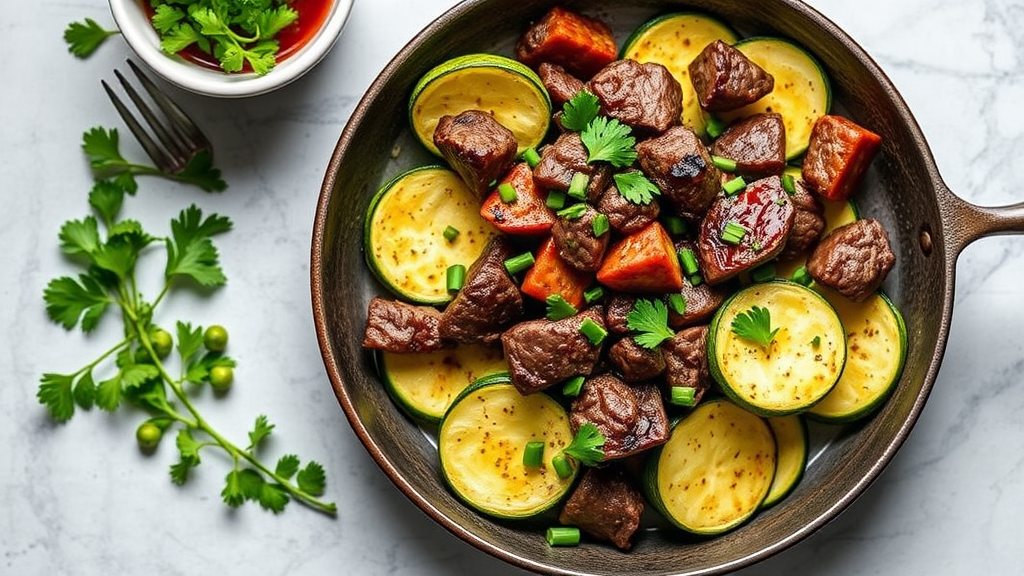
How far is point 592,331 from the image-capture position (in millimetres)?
3623

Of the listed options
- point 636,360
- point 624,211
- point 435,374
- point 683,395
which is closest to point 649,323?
point 636,360

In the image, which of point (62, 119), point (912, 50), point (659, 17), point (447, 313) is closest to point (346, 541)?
point (447, 313)

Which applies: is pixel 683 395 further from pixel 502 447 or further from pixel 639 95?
pixel 639 95

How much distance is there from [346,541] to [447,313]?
1157 millimetres

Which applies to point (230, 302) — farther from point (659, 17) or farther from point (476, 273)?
point (659, 17)

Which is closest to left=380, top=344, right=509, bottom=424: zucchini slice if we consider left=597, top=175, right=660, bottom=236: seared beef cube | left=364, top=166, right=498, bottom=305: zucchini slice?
left=364, top=166, right=498, bottom=305: zucchini slice

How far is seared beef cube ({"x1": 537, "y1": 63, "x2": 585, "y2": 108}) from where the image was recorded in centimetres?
379

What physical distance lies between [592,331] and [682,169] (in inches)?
25.8

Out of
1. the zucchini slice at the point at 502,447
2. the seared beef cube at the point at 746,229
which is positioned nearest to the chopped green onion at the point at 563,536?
the zucchini slice at the point at 502,447

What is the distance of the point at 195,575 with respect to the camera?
4.25 meters

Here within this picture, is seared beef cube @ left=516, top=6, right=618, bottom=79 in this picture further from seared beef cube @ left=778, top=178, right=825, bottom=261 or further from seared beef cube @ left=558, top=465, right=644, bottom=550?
seared beef cube @ left=558, top=465, right=644, bottom=550

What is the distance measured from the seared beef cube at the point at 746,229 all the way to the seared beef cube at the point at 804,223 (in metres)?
0.13

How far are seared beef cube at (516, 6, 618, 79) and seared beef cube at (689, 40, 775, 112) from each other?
393 mm

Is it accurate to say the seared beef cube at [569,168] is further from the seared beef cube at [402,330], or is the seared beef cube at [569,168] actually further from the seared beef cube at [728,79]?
the seared beef cube at [402,330]
